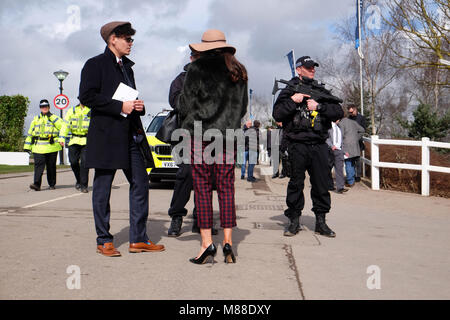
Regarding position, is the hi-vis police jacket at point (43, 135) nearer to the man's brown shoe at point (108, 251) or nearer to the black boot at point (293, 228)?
the black boot at point (293, 228)

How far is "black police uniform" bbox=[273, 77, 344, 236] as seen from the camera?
5.84 metres

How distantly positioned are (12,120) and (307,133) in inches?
939

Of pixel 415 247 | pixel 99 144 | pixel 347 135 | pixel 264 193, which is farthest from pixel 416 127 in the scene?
pixel 99 144

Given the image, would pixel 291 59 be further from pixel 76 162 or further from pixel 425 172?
pixel 76 162

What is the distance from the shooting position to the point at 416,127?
2450 centimetres

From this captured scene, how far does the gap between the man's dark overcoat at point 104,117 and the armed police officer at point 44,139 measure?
7.13 metres

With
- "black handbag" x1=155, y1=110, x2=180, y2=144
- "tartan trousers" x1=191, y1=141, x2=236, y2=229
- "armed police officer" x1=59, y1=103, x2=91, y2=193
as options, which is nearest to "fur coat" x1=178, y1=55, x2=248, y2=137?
"tartan trousers" x1=191, y1=141, x2=236, y2=229

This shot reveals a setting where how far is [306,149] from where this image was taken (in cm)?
595

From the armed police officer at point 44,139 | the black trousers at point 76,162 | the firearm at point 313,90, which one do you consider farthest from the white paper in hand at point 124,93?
the armed police officer at point 44,139

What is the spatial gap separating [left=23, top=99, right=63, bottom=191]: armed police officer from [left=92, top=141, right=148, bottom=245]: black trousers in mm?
7014

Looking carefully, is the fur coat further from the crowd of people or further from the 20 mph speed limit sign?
the 20 mph speed limit sign

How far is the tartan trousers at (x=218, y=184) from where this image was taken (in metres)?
4.50
